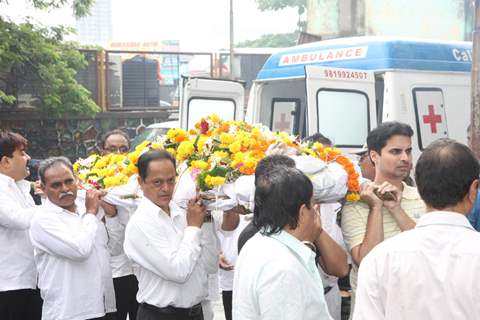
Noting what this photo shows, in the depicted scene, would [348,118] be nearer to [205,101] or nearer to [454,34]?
[205,101]

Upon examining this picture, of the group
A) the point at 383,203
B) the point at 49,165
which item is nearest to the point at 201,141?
the point at 49,165

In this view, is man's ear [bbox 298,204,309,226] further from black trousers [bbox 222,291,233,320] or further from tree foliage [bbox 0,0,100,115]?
tree foliage [bbox 0,0,100,115]

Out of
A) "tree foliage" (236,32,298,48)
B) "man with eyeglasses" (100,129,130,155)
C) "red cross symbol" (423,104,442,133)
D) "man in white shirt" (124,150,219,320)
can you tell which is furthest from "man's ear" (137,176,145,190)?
"tree foliage" (236,32,298,48)

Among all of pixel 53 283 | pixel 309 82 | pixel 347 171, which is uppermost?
pixel 309 82

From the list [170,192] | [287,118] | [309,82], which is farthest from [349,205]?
[287,118]

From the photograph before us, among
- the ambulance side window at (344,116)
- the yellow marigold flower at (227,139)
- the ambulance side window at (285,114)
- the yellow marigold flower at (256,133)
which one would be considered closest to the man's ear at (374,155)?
the yellow marigold flower at (256,133)

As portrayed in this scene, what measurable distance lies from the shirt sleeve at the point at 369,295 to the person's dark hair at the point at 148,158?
1580 mm

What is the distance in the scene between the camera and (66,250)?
3865mm

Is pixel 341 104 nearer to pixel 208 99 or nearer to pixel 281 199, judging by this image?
pixel 208 99

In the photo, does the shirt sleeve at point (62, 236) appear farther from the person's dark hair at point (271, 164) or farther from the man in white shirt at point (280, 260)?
the man in white shirt at point (280, 260)

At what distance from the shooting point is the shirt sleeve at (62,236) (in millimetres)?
3867

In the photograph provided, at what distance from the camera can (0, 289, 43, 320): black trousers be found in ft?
14.8

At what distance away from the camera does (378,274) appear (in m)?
2.29

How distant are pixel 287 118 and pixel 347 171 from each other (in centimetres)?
539
